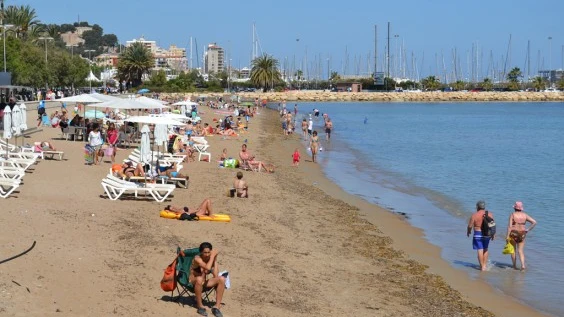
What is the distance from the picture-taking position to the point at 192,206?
631 inches

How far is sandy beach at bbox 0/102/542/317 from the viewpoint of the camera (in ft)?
28.5

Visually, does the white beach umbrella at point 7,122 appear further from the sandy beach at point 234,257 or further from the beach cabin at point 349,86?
the beach cabin at point 349,86

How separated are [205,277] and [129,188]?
7365 mm

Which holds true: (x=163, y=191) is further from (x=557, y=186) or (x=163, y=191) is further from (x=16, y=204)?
(x=557, y=186)

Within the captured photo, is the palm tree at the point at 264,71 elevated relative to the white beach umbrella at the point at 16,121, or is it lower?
elevated

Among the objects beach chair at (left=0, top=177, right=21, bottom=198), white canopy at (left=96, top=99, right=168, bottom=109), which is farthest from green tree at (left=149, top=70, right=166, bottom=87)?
beach chair at (left=0, top=177, right=21, bottom=198)

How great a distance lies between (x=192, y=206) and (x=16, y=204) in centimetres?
374

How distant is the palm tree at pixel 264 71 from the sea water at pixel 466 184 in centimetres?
7198

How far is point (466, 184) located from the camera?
27.6 meters

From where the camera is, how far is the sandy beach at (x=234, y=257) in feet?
28.5

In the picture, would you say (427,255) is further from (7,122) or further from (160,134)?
(7,122)

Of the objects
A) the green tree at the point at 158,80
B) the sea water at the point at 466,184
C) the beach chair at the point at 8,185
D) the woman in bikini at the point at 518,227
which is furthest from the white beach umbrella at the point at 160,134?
the green tree at the point at 158,80

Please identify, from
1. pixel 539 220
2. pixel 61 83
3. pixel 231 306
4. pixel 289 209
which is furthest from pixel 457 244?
pixel 61 83

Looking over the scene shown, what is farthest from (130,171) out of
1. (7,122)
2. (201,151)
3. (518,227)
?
(201,151)
